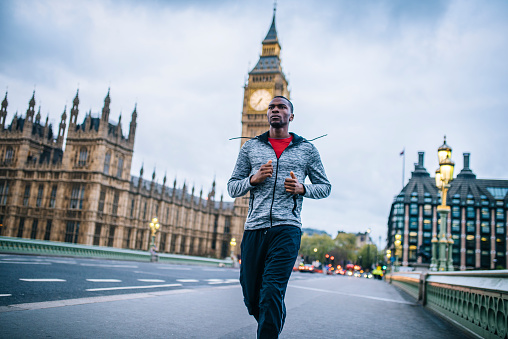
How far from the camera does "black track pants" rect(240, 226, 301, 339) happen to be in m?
3.04

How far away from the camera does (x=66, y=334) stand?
366 centimetres

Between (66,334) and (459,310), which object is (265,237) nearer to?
(66,334)

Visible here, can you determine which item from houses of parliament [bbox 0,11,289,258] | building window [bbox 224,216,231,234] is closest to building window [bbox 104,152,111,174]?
houses of parliament [bbox 0,11,289,258]

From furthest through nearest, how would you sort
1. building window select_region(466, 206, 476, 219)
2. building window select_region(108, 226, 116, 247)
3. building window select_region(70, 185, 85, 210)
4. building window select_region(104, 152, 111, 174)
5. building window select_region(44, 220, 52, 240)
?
building window select_region(466, 206, 476, 219) → building window select_region(108, 226, 116, 247) → building window select_region(104, 152, 111, 174) → building window select_region(70, 185, 85, 210) → building window select_region(44, 220, 52, 240)

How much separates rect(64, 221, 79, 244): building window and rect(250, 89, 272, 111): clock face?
41.6 m

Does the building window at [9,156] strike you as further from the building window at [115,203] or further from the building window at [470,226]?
the building window at [470,226]

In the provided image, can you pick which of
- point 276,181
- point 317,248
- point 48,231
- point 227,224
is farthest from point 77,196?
point 317,248

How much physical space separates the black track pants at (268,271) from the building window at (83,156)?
47772 mm

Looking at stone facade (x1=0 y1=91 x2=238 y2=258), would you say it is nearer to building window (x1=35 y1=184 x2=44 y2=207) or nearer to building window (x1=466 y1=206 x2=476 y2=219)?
building window (x1=35 y1=184 x2=44 y2=207)

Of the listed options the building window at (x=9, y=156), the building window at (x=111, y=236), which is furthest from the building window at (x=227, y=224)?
the building window at (x=9, y=156)

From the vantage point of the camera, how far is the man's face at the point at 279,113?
11.9 feet

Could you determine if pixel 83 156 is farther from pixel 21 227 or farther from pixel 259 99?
pixel 259 99

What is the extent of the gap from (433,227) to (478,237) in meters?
8.44

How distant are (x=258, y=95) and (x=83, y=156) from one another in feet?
125
